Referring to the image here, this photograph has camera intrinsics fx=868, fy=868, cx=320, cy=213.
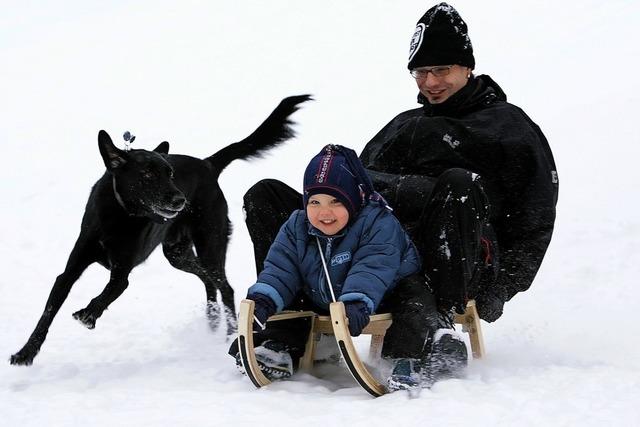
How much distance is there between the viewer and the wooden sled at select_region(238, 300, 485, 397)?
8.49 ft

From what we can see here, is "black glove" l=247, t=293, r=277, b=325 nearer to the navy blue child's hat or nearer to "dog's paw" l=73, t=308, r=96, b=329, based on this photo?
the navy blue child's hat

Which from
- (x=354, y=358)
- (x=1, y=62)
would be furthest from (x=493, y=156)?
(x=1, y=62)

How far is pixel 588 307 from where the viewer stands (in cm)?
474

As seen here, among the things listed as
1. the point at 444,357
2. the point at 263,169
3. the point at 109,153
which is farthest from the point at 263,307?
the point at 263,169

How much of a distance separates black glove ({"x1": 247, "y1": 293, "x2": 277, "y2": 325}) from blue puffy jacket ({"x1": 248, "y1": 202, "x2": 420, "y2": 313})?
17 millimetres

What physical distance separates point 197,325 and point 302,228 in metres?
1.83

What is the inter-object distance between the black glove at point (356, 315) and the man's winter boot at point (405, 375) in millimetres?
176

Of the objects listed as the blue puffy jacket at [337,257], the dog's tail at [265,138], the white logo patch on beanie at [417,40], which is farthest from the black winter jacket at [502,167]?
the dog's tail at [265,138]

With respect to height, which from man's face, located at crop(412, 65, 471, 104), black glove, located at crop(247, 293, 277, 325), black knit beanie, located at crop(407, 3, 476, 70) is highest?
black knit beanie, located at crop(407, 3, 476, 70)

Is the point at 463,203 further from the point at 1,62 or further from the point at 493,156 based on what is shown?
the point at 1,62

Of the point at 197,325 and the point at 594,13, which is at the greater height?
the point at 594,13

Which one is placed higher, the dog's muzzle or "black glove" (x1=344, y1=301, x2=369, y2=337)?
the dog's muzzle

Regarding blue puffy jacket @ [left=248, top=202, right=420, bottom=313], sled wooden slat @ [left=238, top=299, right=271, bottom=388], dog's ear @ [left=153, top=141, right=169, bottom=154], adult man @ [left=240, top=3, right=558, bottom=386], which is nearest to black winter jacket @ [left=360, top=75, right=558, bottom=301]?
adult man @ [left=240, top=3, right=558, bottom=386]

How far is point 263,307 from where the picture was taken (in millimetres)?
2758
